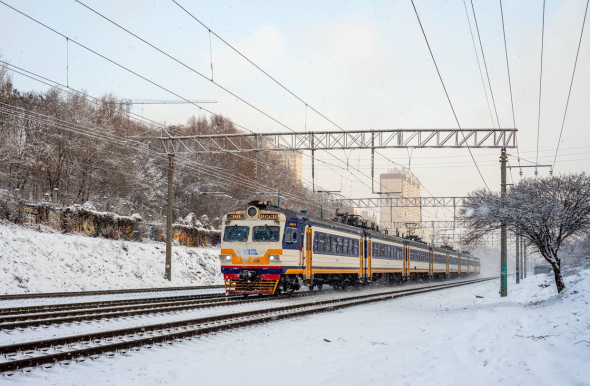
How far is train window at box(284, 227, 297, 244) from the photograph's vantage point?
20.3 meters

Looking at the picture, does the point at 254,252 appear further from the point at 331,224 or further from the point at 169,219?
the point at 169,219

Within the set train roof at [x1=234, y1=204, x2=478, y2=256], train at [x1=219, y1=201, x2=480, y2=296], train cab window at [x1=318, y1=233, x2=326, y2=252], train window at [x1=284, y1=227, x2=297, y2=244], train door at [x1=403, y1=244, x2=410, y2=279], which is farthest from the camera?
train door at [x1=403, y1=244, x2=410, y2=279]

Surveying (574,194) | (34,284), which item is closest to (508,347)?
(574,194)

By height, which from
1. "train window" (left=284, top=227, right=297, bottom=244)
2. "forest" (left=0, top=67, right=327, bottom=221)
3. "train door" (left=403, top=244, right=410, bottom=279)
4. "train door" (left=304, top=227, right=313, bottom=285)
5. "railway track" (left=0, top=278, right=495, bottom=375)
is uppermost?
"forest" (left=0, top=67, right=327, bottom=221)

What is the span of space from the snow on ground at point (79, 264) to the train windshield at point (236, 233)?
24.7 ft

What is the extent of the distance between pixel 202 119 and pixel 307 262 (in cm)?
4588

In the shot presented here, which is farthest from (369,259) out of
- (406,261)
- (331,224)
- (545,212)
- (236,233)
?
(545,212)

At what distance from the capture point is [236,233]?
Answer: 20906mm

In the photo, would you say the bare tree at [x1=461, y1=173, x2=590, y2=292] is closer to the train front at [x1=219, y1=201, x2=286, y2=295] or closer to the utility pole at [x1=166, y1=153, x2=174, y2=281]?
the train front at [x1=219, y1=201, x2=286, y2=295]

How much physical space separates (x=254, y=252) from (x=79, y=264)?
9.80 meters

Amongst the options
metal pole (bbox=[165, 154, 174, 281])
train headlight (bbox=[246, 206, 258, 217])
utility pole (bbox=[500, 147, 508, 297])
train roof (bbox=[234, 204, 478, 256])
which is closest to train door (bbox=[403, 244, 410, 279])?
train roof (bbox=[234, 204, 478, 256])

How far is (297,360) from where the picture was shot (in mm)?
9422

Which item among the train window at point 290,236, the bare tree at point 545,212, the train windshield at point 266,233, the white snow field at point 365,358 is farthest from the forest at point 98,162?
the white snow field at point 365,358

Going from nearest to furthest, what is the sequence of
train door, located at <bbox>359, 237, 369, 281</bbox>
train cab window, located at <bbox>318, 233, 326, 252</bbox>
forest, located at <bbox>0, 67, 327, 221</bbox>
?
train cab window, located at <bbox>318, 233, 326, 252</bbox>, train door, located at <bbox>359, 237, 369, 281</bbox>, forest, located at <bbox>0, 67, 327, 221</bbox>
